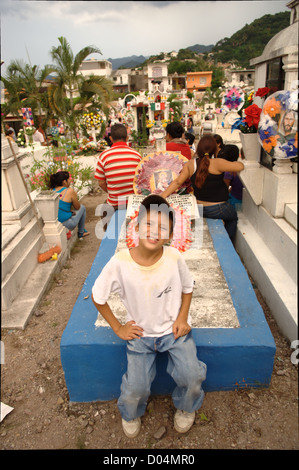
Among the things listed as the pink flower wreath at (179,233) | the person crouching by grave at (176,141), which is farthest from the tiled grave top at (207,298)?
the person crouching by grave at (176,141)

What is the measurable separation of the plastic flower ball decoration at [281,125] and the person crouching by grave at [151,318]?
39.1 inches

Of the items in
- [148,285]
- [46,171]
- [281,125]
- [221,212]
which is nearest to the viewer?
[148,285]

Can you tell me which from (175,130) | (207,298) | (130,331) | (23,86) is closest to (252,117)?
(175,130)

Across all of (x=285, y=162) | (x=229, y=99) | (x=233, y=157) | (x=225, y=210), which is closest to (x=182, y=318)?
(x=285, y=162)

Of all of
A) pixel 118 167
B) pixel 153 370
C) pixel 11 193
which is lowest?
pixel 153 370

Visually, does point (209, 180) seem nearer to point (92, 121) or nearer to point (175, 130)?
point (175, 130)

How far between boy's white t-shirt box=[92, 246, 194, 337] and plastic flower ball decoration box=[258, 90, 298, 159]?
102 cm

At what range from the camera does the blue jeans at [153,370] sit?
6.21ft

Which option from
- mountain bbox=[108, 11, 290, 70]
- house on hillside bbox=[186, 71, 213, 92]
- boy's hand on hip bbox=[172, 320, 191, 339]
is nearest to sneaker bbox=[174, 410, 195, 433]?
boy's hand on hip bbox=[172, 320, 191, 339]

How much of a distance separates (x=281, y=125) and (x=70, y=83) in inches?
478

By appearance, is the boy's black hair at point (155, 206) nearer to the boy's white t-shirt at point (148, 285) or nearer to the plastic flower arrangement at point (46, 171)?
the boy's white t-shirt at point (148, 285)

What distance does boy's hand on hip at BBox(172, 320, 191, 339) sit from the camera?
6.28 feet

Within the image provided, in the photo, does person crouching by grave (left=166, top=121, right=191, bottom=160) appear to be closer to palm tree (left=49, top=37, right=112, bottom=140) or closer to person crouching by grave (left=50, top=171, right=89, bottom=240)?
person crouching by grave (left=50, top=171, right=89, bottom=240)

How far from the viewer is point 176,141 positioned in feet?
17.1
